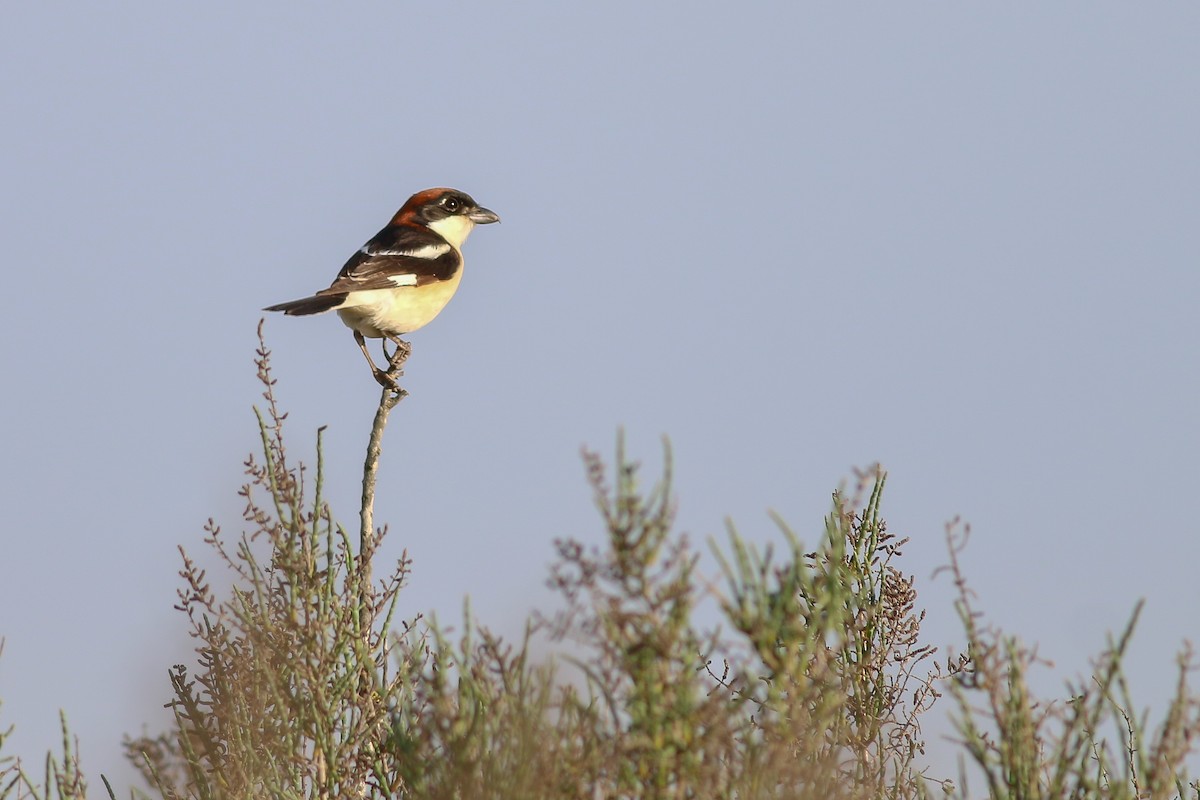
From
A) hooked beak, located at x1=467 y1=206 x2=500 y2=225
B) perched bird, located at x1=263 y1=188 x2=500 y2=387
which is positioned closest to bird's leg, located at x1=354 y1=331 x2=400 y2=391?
perched bird, located at x1=263 y1=188 x2=500 y2=387

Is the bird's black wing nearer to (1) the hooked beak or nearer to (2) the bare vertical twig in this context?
(1) the hooked beak

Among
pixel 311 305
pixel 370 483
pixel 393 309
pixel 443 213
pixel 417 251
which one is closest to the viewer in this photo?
pixel 370 483

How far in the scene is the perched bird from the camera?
314 inches

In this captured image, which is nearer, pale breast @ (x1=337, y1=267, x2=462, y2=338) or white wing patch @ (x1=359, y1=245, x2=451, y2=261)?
pale breast @ (x1=337, y1=267, x2=462, y2=338)

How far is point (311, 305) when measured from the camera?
24.8 ft

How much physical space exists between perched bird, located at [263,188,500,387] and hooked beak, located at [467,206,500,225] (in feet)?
0.11

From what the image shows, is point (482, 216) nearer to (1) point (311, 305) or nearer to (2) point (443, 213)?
(2) point (443, 213)

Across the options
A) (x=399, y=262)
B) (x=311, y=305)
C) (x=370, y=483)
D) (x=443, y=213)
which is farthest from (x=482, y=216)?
(x=370, y=483)

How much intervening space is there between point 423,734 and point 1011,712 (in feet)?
5.06

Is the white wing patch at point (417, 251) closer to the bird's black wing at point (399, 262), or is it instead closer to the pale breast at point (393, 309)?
the bird's black wing at point (399, 262)

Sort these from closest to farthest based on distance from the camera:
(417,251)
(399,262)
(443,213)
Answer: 1. (399,262)
2. (417,251)
3. (443,213)

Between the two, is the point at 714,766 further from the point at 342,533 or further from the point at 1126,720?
the point at 1126,720

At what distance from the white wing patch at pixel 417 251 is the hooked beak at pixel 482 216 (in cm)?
73

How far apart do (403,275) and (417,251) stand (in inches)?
18.6
